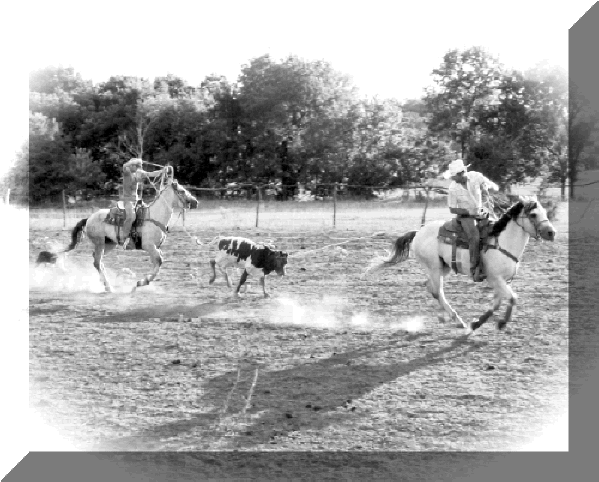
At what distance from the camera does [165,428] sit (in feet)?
26.1

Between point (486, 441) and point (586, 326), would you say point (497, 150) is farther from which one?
point (486, 441)

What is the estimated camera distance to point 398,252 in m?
12.3

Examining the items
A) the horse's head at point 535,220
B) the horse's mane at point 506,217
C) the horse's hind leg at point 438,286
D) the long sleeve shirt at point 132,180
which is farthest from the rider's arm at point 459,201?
the long sleeve shirt at point 132,180

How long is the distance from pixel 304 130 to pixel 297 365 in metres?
24.1

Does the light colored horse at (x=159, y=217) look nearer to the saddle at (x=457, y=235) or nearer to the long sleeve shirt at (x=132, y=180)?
the long sleeve shirt at (x=132, y=180)

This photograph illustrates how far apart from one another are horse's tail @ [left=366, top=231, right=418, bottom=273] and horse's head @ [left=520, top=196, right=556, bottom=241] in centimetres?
189

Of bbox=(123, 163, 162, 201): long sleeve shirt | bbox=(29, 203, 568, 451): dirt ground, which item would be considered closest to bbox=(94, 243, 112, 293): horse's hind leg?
bbox=(29, 203, 568, 451): dirt ground

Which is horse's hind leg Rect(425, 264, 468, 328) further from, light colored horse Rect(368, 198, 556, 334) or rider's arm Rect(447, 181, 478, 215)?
rider's arm Rect(447, 181, 478, 215)

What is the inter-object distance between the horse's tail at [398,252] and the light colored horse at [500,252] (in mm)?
526

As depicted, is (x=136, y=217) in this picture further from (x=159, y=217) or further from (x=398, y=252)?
(x=398, y=252)

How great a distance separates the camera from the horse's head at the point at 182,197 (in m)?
14.2

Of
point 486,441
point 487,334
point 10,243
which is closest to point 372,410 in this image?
point 486,441

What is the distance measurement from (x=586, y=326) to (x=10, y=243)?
11.6m

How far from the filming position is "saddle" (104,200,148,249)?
14.6m
